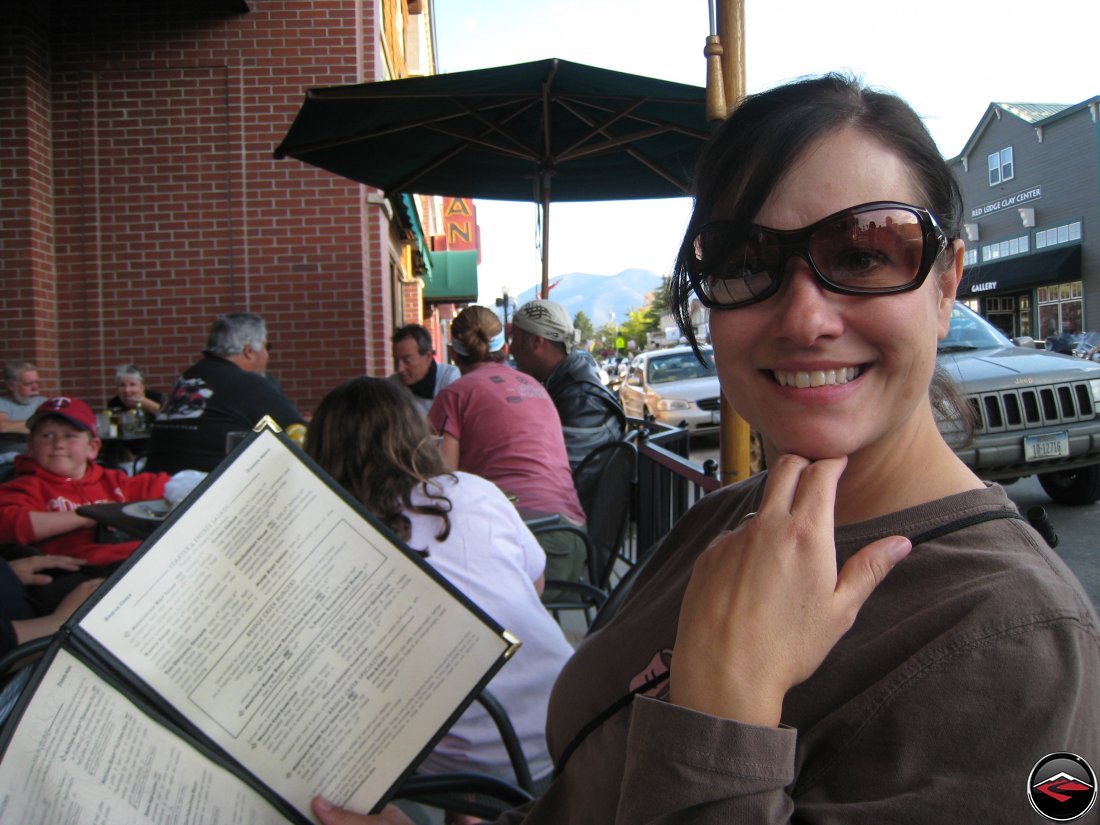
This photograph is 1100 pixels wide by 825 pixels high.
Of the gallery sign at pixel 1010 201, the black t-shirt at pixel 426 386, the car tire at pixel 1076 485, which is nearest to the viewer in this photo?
the black t-shirt at pixel 426 386

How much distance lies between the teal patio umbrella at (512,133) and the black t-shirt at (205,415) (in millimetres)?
1850

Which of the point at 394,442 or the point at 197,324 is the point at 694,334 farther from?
the point at 197,324

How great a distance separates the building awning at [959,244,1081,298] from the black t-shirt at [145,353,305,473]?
1339 inches

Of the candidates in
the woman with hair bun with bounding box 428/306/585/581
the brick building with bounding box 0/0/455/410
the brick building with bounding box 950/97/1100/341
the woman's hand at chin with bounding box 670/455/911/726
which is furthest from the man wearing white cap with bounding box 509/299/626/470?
the brick building with bounding box 950/97/1100/341

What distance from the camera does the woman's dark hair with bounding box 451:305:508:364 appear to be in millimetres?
4582

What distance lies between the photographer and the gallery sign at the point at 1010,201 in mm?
38250

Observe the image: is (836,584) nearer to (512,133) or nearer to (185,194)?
(512,133)

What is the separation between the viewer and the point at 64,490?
3.71 metres

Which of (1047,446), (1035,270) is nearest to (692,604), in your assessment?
(1047,446)

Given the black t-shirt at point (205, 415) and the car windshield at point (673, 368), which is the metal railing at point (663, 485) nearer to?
the black t-shirt at point (205, 415)

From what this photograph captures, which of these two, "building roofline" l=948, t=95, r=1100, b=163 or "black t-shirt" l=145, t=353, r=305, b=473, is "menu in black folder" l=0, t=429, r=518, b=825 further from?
"building roofline" l=948, t=95, r=1100, b=163

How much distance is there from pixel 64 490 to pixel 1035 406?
20.7ft

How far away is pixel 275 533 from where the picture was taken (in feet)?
Result: 4.45

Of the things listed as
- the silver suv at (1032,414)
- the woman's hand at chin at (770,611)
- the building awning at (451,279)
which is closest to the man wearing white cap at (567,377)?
the silver suv at (1032,414)
